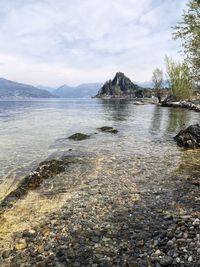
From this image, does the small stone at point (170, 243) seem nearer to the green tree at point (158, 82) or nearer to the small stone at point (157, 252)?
the small stone at point (157, 252)

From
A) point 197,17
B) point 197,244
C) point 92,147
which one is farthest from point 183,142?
point 197,244

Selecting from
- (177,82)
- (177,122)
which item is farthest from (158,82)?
(177,122)

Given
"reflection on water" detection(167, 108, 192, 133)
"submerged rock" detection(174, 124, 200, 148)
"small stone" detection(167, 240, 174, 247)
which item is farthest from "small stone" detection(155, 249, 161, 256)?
"reflection on water" detection(167, 108, 192, 133)

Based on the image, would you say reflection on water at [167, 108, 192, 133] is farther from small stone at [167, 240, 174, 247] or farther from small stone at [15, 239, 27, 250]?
small stone at [15, 239, 27, 250]

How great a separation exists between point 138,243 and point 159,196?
16.0 feet

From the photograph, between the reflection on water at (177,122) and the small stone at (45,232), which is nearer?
the small stone at (45,232)

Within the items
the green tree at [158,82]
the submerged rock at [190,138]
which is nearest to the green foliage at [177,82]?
the green tree at [158,82]

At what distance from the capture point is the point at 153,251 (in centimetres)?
923

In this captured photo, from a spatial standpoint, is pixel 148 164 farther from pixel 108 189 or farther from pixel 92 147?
pixel 92 147

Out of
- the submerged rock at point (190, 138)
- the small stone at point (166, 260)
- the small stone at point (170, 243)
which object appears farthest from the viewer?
the submerged rock at point (190, 138)

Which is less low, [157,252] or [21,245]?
[157,252]

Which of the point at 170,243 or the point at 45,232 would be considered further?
the point at 45,232

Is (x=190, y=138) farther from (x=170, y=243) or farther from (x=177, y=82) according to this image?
(x=177, y=82)

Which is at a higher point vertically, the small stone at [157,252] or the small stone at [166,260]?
the small stone at [166,260]
